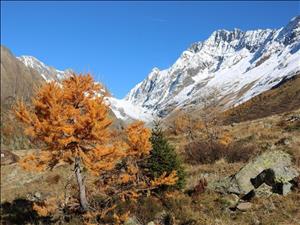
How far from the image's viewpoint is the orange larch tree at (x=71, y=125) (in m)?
16.7

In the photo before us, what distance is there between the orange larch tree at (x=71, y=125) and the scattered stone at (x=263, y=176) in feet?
15.7

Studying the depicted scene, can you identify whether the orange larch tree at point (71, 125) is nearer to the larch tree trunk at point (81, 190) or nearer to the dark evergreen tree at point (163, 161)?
the larch tree trunk at point (81, 190)

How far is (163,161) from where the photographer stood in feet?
62.5

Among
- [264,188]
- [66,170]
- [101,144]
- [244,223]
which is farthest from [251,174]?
[66,170]

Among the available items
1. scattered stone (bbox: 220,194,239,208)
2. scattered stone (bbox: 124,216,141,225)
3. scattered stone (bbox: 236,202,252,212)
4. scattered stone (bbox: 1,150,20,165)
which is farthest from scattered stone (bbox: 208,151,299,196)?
scattered stone (bbox: 1,150,20,165)

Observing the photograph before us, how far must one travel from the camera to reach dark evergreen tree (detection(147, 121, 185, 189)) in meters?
18.7

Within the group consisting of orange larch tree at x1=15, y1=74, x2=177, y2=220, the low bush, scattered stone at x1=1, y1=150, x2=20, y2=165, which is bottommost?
the low bush

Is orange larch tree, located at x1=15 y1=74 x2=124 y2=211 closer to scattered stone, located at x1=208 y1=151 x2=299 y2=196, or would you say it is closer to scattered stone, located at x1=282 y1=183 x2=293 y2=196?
scattered stone, located at x1=208 y1=151 x2=299 y2=196

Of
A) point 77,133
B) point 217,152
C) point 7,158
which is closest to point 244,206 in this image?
point 77,133

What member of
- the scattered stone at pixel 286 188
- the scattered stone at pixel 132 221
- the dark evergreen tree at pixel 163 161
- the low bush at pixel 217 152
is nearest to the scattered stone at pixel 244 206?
the scattered stone at pixel 286 188

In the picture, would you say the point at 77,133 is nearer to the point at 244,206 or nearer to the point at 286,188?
the point at 244,206

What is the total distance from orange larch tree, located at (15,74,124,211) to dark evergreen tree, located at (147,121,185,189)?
71.3 inches

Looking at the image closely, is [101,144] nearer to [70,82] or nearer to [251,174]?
[70,82]

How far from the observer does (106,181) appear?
66.9 ft
